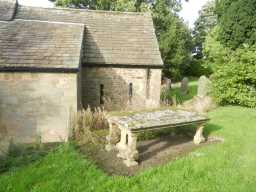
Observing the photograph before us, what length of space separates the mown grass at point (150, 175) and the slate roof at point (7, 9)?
272 inches

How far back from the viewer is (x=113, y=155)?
690 cm

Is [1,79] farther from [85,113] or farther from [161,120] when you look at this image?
[161,120]

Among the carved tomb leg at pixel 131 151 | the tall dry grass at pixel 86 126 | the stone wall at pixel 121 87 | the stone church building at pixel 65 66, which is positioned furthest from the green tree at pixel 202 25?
the carved tomb leg at pixel 131 151

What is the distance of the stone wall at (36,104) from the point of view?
28.2 feet

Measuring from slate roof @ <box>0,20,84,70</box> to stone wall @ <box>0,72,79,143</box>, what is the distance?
0.42 meters

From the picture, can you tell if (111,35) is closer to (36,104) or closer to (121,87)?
(121,87)

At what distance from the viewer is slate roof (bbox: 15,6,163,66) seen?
12.4 m

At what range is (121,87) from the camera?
12.7m

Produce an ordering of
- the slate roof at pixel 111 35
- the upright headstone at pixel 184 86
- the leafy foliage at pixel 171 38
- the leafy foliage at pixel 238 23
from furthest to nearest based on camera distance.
Result: the leafy foliage at pixel 171 38 → the leafy foliage at pixel 238 23 → the upright headstone at pixel 184 86 → the slate roof at pixel 111 35

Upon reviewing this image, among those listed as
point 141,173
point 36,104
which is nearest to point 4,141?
point 36,104

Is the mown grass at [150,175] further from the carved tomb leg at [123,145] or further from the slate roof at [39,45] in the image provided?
the slate roof at [39,45]

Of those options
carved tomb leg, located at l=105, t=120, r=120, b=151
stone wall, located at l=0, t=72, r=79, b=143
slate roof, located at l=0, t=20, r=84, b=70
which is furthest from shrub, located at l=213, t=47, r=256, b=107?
stone wall, located at l=0, t=72, r=79, b=143

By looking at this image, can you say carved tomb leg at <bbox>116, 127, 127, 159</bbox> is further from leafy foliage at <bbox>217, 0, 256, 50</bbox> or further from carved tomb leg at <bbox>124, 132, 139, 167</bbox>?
leafy foliage at <bbox>217, 0, 256, 50</bbox>

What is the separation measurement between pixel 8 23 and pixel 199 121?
28.3 ft
